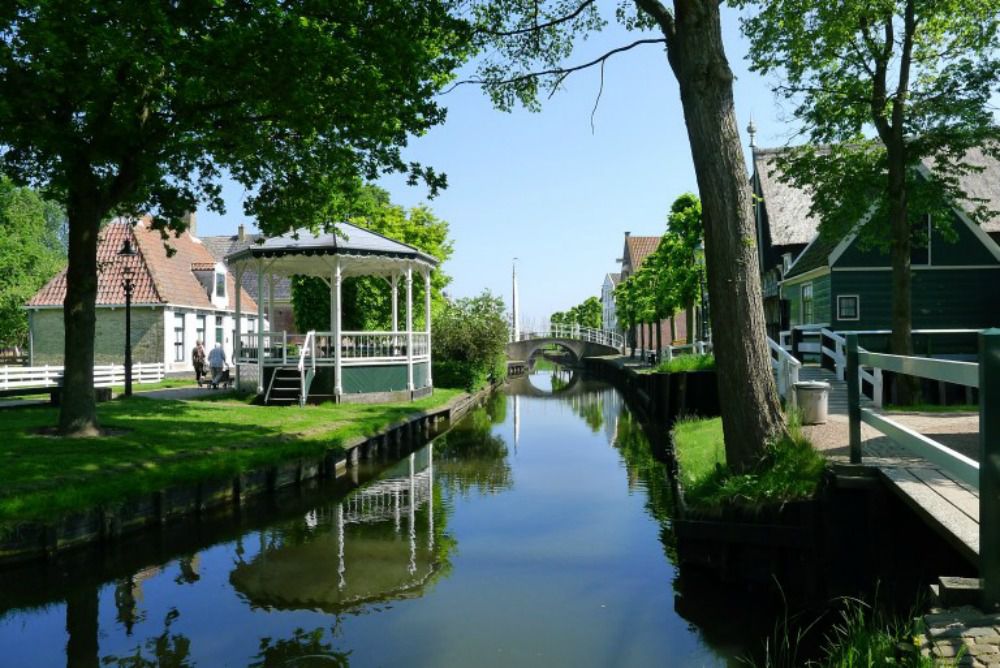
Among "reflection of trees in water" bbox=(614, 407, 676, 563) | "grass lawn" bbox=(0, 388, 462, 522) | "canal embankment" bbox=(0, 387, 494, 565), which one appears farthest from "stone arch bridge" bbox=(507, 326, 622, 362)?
"canal embankment" bbox=(0, 387, 494, 565)

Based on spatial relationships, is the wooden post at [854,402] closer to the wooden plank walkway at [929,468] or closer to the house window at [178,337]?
the wooden plank walkway at [929,468]

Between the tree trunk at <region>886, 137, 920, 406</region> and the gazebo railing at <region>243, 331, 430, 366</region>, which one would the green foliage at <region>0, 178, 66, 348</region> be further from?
the tree trunk at <region>886, 137, 920, 406</region>

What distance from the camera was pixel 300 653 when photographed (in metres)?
6.36

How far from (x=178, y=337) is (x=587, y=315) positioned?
218ft

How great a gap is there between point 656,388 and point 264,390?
1072 centimetres

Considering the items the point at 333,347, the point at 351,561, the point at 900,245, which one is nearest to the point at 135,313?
the point at 333,347

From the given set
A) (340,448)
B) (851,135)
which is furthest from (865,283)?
(340,448)

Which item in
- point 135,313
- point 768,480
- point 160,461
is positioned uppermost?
point 135,313

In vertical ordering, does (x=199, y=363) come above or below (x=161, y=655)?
above

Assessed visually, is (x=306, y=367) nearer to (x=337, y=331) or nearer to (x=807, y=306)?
(x=337, y=331)

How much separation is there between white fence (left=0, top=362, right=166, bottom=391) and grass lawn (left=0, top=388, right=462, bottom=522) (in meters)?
10.7

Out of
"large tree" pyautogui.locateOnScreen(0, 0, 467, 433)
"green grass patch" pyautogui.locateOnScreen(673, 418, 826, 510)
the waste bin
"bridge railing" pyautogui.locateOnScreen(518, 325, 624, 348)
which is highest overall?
"large tree" pyautogui.locateOnScreen(0, 0, 467, 433)

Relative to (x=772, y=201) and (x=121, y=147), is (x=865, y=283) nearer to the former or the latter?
(x=772, y=201)

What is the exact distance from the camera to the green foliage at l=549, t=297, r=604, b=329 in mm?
93625
